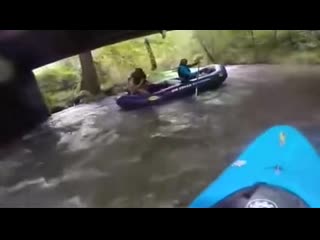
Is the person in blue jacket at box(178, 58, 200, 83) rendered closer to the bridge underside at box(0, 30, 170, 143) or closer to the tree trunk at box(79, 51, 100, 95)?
the bridge underside at box(0, 30, 170, 143)

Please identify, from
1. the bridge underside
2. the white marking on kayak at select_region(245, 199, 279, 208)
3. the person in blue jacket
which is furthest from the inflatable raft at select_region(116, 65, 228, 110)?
the white marking on kayak at select_region(245, 199, 279, 208)

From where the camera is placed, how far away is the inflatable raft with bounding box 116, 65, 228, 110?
1696 millimetres

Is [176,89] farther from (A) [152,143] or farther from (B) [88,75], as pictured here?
(B) [88,75]

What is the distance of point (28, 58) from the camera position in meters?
1.64

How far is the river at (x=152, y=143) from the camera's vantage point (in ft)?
5.32

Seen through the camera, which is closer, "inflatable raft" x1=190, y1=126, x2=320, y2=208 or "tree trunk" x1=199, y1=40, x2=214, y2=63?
"inflatable raft" x1=190, y1=126, x2=320, y2=208

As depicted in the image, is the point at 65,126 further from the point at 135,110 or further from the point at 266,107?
the point at 266,107

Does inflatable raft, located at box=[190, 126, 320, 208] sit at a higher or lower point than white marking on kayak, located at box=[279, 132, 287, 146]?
lower

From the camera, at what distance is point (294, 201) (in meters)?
1.57

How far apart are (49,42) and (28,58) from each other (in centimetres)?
9

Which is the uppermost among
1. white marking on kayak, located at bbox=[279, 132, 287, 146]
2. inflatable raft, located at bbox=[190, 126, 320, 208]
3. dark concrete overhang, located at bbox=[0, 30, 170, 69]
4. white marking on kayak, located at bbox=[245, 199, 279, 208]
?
dark concrete overhang, located at bbox=[0, 30, 170, 69]

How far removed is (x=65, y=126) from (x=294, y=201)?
2.73 ft

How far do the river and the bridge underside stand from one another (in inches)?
2.5
